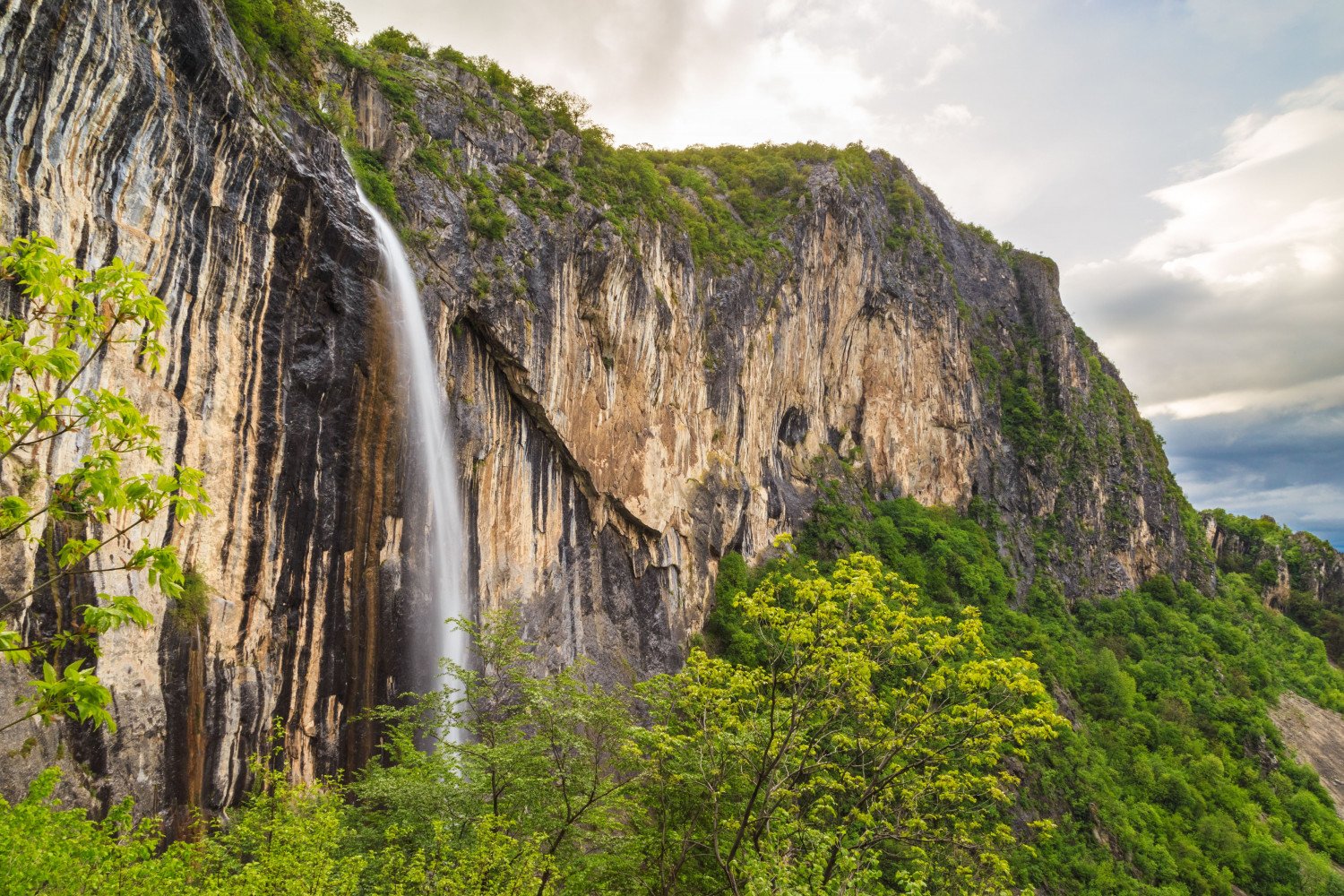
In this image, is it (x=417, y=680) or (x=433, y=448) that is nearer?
(x=417, y=680)

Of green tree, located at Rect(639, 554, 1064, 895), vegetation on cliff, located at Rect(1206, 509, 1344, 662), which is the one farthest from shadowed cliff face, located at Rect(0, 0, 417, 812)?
vegetation on cliff, located at Rect(1206, 509, 1344, 662)

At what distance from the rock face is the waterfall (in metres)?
0.56

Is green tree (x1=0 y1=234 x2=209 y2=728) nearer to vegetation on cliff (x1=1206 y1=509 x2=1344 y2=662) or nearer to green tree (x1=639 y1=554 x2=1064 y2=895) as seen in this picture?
green tree (x1=639 y1=554 x2=1064 y2=895)

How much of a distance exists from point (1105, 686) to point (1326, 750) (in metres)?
16.8

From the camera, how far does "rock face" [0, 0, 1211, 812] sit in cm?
1039

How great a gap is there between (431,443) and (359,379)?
8.69 ft

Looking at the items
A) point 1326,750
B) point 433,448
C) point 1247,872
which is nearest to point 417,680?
point 433,448

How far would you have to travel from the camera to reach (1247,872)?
30484 mm

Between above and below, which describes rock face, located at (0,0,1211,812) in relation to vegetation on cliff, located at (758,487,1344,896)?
above

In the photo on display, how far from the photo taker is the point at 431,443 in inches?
654

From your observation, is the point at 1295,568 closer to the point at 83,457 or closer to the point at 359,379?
the point at 359,379

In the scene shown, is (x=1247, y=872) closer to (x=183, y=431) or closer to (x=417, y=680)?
(x=417, y=680)

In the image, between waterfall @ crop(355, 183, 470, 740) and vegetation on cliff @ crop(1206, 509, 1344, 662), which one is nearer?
waterfall @ crop(355, 183, 470, 740)

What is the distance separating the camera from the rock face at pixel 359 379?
1039 centimetres
